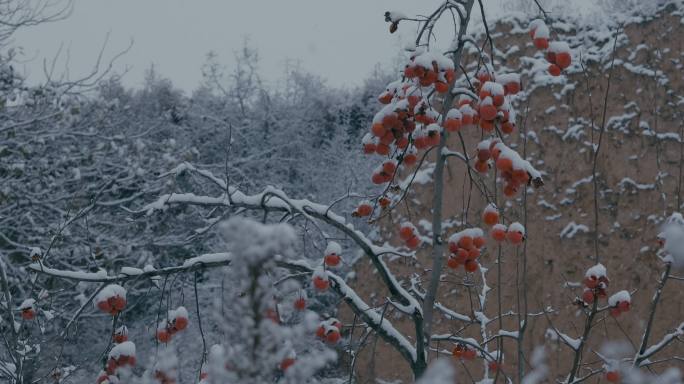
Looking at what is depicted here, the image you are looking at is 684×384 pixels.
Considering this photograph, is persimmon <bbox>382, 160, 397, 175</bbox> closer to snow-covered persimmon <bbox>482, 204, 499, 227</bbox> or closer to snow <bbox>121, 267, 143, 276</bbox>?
snow-covered persimmon <bbox>482, 204, 499, 227</bbox>

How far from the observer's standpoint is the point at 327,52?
12.4m

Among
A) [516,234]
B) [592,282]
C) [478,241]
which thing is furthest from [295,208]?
[592,282]

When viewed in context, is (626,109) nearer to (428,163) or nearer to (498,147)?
(428,163)

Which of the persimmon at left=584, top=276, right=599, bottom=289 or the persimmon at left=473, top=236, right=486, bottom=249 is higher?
the persimmon at left=584, top=276, right=599, bottom=289

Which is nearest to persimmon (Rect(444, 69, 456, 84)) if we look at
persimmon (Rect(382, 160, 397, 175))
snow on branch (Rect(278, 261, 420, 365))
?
persimmon (Rect(382, 160, 397, 175))

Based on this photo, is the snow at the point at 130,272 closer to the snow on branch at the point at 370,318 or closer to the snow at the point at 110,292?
the snow at the point at 110,292

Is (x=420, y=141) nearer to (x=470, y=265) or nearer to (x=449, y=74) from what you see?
(x=449, y=74)

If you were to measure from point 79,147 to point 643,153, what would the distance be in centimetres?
516

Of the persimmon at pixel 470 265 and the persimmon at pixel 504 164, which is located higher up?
the persimmon at pixel 504 164

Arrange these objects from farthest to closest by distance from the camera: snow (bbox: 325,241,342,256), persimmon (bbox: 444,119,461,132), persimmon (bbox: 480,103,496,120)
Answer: snow (bbox: 325,241,342,256)
persimmon (bbox: 444,119,461,132)
persimmon (bbox: 480,103,496,120)

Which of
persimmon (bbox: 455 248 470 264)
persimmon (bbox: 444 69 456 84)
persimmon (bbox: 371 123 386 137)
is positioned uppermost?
persimmon (bbox: 444 69 456 84)

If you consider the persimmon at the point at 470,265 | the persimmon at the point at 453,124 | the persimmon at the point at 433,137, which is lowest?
the persimmon at the point at 470,265

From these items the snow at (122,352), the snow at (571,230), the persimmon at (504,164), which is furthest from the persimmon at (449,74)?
the snow at (571,230)

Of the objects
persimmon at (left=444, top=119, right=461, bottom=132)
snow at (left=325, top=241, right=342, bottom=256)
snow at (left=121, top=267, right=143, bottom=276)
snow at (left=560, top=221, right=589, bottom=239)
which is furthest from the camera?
snow at (left=560, top=221, right=589, bottom=239)
